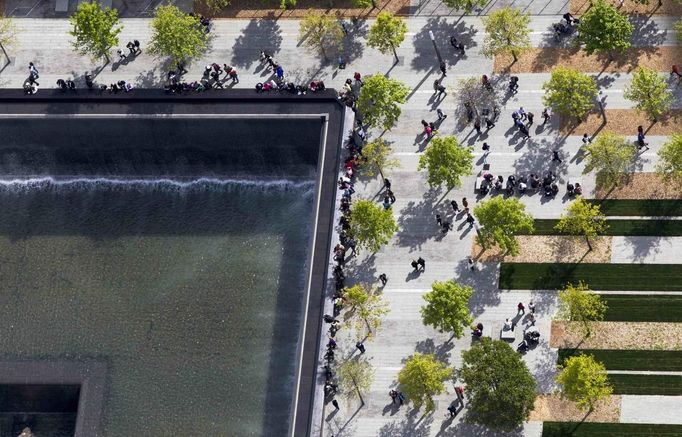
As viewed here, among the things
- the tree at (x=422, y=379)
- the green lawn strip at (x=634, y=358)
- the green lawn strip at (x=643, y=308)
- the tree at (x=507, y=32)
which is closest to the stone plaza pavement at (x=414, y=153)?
the tree at (x=507, y=32)

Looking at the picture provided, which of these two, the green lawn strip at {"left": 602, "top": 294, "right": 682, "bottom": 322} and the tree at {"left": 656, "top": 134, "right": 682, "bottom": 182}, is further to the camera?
the tree at {"left": 656, "top": 134, "right": 682, "bottom": 182}

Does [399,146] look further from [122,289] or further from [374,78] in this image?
[122,289]

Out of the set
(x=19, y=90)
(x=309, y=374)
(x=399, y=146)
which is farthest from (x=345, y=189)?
(x=19, y=90)

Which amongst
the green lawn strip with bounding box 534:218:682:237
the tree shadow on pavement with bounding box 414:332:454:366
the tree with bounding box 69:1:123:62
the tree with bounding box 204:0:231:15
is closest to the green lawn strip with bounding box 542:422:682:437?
the tree shadow on pavement with bounding box 414:332:454:366

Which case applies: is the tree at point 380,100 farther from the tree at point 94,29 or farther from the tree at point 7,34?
the tree at point 7,34

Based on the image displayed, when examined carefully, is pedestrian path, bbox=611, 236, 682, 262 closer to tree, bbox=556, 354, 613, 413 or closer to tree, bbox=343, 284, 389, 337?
tree, bbox=556, 354, 613, 413

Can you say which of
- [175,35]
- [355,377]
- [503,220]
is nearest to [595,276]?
[503,220]

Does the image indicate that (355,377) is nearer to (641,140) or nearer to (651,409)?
(651,409)
